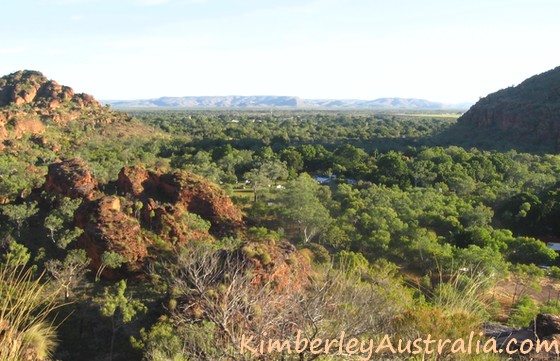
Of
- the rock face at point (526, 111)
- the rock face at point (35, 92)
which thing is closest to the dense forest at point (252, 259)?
the rock face at point (526, 111)

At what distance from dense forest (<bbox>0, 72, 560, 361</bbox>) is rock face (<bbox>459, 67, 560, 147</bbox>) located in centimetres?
3201

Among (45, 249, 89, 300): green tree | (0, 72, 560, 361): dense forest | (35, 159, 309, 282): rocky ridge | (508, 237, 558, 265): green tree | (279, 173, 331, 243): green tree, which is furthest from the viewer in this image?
(279, 173, 331, 243): green tree

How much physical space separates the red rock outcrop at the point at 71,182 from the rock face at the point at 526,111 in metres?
68.2

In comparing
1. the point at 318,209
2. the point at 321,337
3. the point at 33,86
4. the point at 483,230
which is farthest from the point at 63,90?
the point at 321,337

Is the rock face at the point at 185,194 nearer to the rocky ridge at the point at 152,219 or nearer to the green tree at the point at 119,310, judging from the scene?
the rocky ridge at the point at 152,219

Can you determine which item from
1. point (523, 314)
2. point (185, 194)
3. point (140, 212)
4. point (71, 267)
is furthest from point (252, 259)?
point (523, 314)

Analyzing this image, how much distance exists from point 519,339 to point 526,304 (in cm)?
876

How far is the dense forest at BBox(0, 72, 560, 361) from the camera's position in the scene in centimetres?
698

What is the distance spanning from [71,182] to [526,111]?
76161 millimetres

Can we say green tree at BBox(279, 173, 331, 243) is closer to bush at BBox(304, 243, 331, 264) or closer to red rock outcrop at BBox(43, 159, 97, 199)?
bush at BBox(304, 243, 331, 264)

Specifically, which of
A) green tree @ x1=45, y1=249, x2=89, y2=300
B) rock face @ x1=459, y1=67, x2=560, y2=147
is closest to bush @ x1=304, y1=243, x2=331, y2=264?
green tree @ x1=45, y1=249, x2=89, y2=300

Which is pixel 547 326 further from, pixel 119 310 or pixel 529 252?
pixel 529 252

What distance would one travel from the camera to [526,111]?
73.1 meters

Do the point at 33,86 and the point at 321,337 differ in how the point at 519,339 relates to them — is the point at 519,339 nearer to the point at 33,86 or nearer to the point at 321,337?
the point at 321,337
